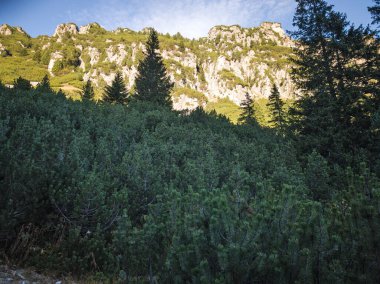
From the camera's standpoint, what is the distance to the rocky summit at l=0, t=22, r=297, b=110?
375 ft

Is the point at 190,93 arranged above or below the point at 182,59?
below

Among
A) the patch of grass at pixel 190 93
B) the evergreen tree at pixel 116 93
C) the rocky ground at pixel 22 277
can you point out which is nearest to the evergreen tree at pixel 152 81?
the evergreen tree at pixel 116 93

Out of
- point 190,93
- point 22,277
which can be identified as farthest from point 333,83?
point 190,93

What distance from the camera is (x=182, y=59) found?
133375 millimetres

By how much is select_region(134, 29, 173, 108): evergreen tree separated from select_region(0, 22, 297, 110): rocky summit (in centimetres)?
6952

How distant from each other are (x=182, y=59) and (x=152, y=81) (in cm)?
10685

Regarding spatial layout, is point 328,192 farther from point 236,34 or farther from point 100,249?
point 236,34

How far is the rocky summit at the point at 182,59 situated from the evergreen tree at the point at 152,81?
6952 cm

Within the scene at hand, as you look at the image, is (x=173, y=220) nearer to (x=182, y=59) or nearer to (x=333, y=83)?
(x=333, y=83)

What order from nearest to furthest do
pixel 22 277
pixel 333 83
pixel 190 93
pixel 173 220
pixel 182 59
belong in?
pixel 173 220 → pixel 22 277 → pixel 333 83 → pixel 190 93 → pixel 182 59

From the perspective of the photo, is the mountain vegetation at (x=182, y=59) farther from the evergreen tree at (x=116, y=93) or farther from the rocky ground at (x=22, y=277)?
the rocky ground at (x=22, y=277)

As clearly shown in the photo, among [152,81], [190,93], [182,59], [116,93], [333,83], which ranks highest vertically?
[182,59]

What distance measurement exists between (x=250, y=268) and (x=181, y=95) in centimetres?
10853

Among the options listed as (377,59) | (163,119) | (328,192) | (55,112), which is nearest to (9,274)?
(328,192)
